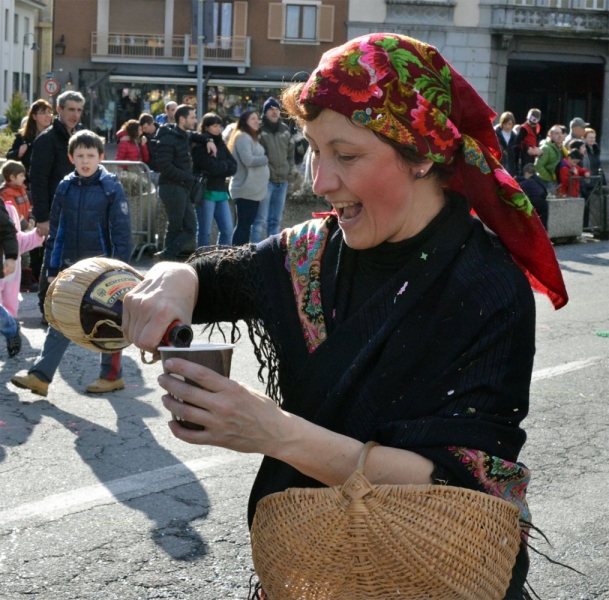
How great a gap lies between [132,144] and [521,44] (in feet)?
101

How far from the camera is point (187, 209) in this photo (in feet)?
39.1

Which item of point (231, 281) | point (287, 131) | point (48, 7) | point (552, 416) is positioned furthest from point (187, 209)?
point (48, 7)

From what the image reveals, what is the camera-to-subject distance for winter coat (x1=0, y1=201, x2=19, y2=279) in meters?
7.79

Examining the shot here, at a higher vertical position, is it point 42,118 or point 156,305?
point 42,118

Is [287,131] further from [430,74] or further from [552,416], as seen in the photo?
[430,74]

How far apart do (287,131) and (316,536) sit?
1099 centimetres

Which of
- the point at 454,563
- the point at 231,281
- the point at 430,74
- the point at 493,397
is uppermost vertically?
the point at 430,74

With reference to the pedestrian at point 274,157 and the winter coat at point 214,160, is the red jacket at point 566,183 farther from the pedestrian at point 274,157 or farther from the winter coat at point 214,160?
the winter coat at point 214,160

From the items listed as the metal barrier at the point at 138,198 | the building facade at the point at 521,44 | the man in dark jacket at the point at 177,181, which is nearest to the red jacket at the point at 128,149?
the metal barrier at the point at 138,198

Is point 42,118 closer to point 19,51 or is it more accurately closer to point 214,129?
point 214,129

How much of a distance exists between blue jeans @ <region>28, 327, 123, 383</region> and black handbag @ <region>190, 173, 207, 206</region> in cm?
512

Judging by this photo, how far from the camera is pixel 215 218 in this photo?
12.0 metres

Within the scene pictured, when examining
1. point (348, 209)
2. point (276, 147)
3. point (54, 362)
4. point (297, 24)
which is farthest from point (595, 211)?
point (297, 24)

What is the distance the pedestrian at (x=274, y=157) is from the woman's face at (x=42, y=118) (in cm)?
269
